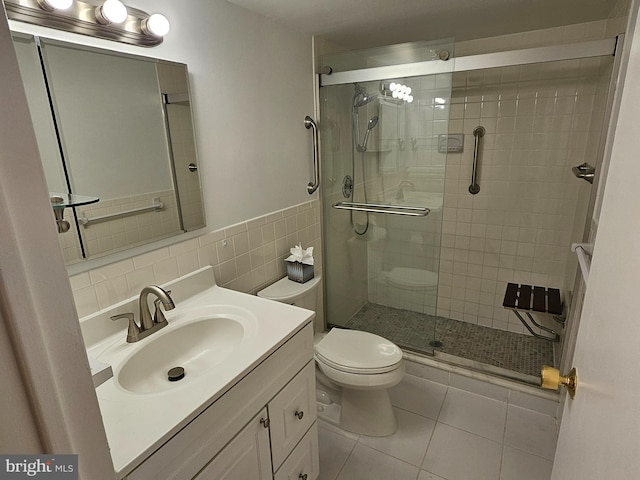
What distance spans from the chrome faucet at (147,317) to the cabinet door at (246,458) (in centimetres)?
46

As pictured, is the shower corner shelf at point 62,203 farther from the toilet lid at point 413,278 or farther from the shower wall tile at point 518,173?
the shower wall tile at point 518,173

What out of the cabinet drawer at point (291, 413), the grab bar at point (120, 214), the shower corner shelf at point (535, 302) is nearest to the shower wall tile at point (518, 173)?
the shower corner shelf at point (535, 302)

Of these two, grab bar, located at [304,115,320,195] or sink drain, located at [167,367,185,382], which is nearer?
sink drain, located at [167,367,185,382]

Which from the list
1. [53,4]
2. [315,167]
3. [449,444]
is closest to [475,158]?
[315,167]

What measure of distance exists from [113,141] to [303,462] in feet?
4.55

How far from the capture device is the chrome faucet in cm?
118

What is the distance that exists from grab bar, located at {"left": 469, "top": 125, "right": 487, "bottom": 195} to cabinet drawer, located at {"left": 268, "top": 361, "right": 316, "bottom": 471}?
72.8 inches

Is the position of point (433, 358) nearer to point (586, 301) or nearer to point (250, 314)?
point (250, 314)

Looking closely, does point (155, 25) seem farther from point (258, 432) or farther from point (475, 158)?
point (475, 158)

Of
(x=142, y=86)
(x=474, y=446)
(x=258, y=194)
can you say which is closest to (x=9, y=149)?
(x=142, y=86)

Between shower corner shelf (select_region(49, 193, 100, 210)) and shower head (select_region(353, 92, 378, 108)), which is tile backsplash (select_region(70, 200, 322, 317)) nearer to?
shower corner shelf (select_region(49, 193, 100, 210))

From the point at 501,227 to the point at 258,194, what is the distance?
1796 millimetres

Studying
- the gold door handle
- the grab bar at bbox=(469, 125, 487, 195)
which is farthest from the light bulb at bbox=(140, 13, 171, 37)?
the grab bar at bbox=(469, 125, 487, 195)

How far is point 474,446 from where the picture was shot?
177 centimetres
